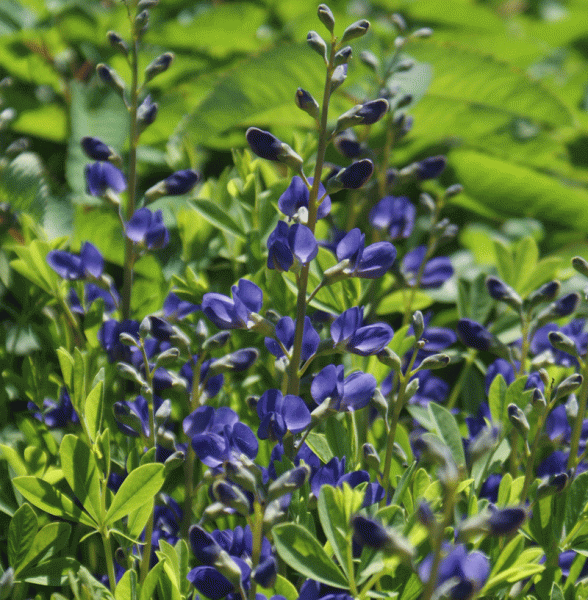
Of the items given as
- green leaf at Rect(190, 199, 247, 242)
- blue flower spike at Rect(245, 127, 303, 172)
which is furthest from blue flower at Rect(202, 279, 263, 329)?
green leaf at Rect(190, 199, 247, 242)

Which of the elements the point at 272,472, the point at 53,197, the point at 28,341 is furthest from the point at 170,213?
the point at 272,472

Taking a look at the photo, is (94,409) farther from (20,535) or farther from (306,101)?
(306,101)

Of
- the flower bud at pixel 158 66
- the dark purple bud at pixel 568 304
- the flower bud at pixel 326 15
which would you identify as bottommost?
the dark purple bud at pixel 568 304

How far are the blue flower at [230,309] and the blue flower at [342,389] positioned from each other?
0.10 meters

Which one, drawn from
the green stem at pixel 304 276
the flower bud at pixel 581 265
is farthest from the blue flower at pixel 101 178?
the flower bud at pixel 581 265

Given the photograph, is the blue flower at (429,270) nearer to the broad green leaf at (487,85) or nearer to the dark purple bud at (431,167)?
the dark purple bud at (431,167)

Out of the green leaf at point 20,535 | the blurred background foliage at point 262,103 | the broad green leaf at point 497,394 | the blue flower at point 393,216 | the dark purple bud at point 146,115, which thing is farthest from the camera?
the blurred background foliage at point 262,103

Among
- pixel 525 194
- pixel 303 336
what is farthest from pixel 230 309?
pixel 525 194

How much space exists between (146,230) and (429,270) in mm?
457

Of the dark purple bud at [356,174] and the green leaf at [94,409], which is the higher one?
the dark purple bud at [356,174]

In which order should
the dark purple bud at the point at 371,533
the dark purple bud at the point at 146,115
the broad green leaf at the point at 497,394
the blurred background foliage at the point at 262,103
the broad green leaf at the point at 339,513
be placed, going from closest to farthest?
the dark purple bud at the point at 371,533 → the broad green leaf at the point at 339,513 → the broad green leaf at the point at 497,394 → the dark purple bud at the point at 146,115 → the blurred background foliage at the point at 262,103

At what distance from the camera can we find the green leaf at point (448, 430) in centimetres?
79

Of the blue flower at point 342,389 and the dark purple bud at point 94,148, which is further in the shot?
the dark purple bud at point 94,148

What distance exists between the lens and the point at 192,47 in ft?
6.04
